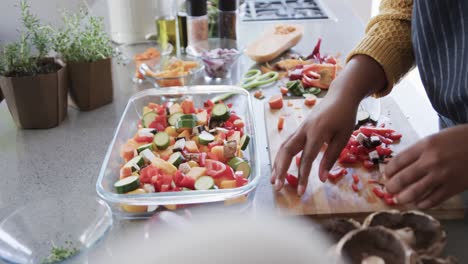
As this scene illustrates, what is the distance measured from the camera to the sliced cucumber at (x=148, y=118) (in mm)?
1204

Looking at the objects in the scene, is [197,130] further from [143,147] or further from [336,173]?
[336,173]

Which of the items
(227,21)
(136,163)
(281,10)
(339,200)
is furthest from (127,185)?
(281,10)

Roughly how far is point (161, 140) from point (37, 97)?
35cm

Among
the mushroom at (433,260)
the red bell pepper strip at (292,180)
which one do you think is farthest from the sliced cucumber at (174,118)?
the mushroom at (433,260)

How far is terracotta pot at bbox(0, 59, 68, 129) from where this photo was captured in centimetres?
117

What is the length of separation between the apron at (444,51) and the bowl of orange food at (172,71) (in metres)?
0.68

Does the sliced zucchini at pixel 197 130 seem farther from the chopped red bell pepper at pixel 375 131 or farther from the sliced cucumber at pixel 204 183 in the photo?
the chopped red bell pepper at pixel 375 131

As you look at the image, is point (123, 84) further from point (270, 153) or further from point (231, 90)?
point (270, 153)

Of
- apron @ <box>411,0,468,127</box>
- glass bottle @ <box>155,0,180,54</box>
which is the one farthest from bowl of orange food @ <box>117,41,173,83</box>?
apron @ <box>411,0,468,127</box>

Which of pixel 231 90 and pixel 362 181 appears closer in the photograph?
pixel 362 181

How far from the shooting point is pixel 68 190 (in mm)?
1017

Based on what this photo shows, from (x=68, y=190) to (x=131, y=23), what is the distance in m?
0.91

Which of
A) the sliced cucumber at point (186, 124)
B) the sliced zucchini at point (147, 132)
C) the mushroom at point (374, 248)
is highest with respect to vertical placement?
the mushroom at point (374, 248)

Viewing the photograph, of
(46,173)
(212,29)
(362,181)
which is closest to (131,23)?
(212,29)
